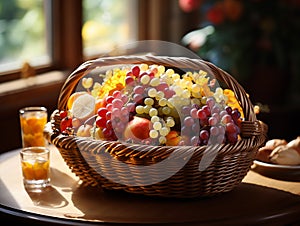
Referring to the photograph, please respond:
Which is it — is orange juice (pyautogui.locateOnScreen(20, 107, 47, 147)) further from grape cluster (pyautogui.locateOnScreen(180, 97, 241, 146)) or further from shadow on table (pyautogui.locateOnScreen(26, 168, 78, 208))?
grape cluster (pyautogui.locateOnScreen(180, 97, 241, 146))

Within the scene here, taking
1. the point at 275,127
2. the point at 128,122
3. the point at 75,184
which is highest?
the point at 128,122

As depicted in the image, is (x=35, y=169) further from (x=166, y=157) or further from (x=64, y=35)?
(x=64, y=35)

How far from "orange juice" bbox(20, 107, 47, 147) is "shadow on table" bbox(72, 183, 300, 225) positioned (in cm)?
35

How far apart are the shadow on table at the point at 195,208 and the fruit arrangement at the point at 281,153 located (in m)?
0.18

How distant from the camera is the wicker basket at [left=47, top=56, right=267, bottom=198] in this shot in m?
1.70

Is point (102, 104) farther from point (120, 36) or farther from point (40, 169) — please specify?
point (120, 36)

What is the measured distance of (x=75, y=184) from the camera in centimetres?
193

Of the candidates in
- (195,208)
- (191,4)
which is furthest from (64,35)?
(195,208)

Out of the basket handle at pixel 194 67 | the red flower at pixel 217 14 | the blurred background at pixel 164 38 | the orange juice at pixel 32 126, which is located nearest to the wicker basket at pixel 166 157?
the basket handle at pixel 194 67

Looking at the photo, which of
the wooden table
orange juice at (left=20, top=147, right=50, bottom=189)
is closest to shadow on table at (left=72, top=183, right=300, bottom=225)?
the wooden table

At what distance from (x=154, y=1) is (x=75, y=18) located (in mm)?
855

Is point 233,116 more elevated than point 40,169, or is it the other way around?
point 233,116

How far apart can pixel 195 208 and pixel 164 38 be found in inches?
99.2

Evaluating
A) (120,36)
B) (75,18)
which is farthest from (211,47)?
(75,18)
